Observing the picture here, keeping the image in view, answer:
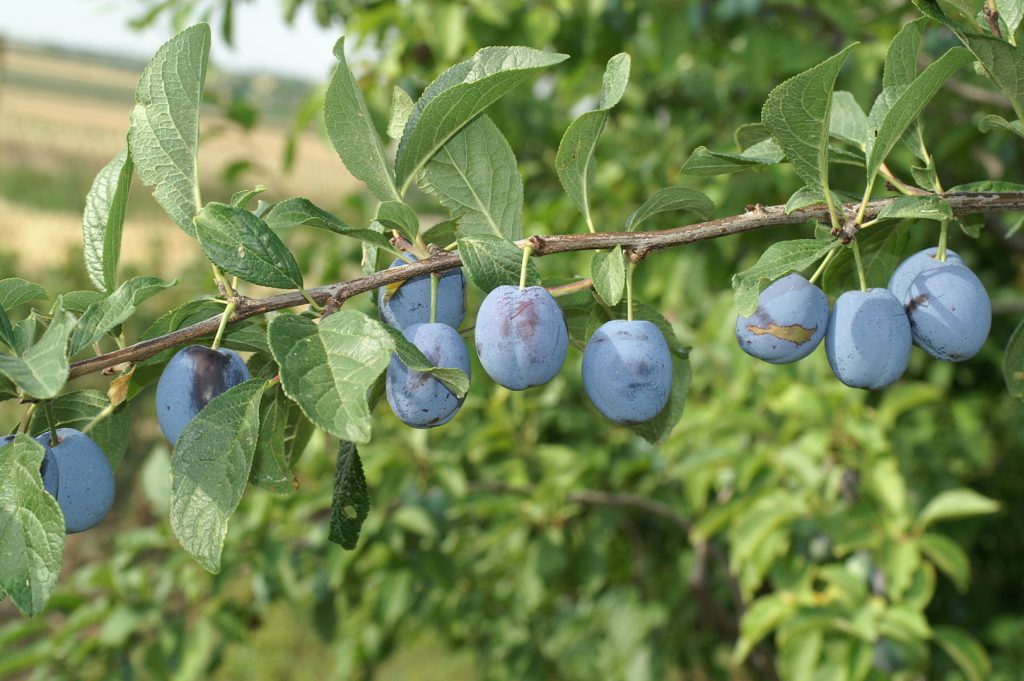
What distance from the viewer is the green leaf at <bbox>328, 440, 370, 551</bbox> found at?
76 centimetres

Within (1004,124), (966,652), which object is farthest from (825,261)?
(966,652)

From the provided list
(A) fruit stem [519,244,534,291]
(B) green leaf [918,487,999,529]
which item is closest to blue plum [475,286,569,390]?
(A) fruit stem [519,244,534,291]

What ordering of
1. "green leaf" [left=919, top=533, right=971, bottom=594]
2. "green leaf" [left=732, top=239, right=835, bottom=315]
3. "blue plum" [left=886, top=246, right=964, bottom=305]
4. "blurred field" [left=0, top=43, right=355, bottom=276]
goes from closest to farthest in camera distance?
"green leaf" [left=732, top=239, right=835, bottom=315] < "blue plum" [left=886, top=246, right=964, bottom=305] < "green leaf" [left=919, top=533, right=971, bottom=594] < "blurred field" [left=0, top=43, right=355, bottom=276]

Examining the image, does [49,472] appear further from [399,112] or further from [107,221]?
[399,112]

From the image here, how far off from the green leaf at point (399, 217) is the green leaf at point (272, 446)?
0.17m

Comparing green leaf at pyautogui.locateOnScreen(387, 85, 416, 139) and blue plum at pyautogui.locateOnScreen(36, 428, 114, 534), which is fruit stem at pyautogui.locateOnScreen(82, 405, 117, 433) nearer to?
blue plum at pyautogui.locateOnScreen(36, 428, 114, 534)

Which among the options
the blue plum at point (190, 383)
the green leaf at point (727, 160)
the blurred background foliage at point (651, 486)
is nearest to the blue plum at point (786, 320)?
the green leaf at point (727, 160)

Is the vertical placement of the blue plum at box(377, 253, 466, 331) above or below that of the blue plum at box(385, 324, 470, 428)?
above

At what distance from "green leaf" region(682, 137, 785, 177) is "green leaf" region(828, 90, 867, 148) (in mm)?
62

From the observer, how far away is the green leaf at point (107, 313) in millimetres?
663

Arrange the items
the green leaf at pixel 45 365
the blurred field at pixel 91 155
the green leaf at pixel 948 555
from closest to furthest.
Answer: the green leaf at pixel 45 365 < the green leaf at pixel 948 555 < the blurred field at pixel 91 155

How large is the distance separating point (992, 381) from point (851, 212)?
2.39 meters

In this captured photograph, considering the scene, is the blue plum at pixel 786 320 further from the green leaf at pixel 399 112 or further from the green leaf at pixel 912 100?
the green leaf at pixel 399 112

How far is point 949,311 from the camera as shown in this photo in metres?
0.76
